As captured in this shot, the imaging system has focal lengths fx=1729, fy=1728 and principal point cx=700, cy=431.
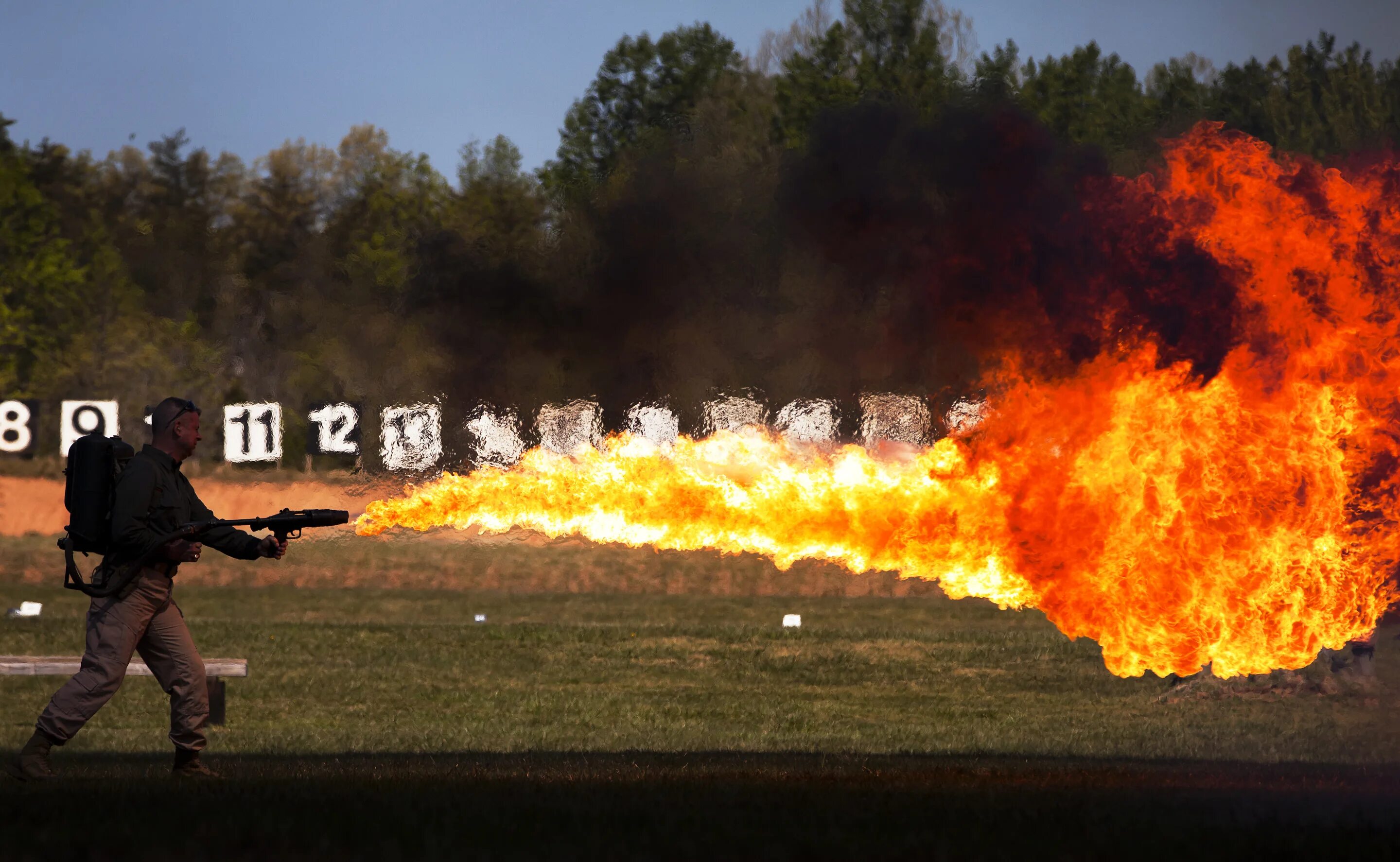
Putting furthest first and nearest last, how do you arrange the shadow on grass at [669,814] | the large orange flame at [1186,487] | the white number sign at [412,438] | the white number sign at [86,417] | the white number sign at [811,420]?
the white number sign at [86,417] → the white number sign at [412,438] → the white number sign at [811,420] → the large orange flame at [1186,487] → the shadow on grass at [669,814]

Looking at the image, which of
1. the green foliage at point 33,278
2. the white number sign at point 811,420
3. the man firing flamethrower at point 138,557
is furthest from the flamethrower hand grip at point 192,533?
the green foliage at point 33,278

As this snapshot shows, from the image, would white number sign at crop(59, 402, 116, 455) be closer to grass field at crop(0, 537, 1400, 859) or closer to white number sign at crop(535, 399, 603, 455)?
grass field at crop(0, 537, 1400, 859)

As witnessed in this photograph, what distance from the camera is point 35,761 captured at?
970 centimetres

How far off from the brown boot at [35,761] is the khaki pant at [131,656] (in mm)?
70

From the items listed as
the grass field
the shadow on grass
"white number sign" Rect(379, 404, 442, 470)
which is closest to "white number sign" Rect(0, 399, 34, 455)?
the grass field

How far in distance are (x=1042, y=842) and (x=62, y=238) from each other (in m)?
51.8

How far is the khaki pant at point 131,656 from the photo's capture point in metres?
9.60

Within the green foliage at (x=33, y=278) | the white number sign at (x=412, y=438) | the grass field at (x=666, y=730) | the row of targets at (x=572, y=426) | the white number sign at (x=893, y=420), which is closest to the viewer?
the grass field at (x=666, y=730)

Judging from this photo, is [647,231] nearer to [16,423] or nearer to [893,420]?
[893,420]

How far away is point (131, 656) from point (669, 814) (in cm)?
329

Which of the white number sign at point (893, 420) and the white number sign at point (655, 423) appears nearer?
the white number sign at point (893, 420)

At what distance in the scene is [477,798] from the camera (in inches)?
363

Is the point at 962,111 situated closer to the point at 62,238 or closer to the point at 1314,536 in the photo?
the point at 1314,536

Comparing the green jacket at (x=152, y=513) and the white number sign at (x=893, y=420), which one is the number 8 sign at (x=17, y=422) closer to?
the white number sign at (x=893, y=420)
